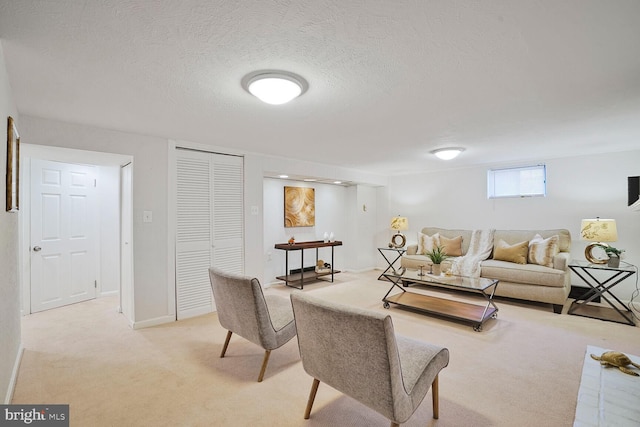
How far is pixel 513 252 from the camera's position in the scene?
4.56 m

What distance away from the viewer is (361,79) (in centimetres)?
200

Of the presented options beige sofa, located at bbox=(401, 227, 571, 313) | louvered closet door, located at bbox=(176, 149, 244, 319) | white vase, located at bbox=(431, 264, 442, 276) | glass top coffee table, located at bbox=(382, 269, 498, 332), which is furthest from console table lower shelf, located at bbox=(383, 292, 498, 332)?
louvered closet door, located at bbox=(176, 149, 244, 319)

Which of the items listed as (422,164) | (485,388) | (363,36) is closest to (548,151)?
(422,164)

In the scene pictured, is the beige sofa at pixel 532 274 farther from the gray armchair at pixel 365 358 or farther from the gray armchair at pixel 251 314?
the gray armchair at pixel 251 314

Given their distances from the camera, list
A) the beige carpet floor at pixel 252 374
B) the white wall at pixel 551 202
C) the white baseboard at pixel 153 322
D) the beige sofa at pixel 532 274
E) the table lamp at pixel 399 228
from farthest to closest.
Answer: the table lamp at pixel 399 228 < the white wall at pixel 551 202 < the beige sofa at pixel 532 274 < the white baseboard at pixel 153 322 < the beige carpet floor at pixel 252 374

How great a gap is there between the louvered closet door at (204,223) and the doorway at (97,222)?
22.5 inches

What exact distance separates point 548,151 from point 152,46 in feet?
16.2

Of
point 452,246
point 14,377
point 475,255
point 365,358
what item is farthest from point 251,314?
point 452,246

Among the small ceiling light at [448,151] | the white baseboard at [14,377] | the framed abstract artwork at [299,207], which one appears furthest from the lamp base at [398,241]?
the white baseboard at [14,377]

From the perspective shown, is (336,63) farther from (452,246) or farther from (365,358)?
(452,246)

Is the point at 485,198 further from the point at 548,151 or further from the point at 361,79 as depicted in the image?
the point at 361,79

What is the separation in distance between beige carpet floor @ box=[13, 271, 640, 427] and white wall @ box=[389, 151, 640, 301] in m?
1.64

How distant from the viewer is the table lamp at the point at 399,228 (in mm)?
6082

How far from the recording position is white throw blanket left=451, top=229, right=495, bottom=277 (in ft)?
14.9
